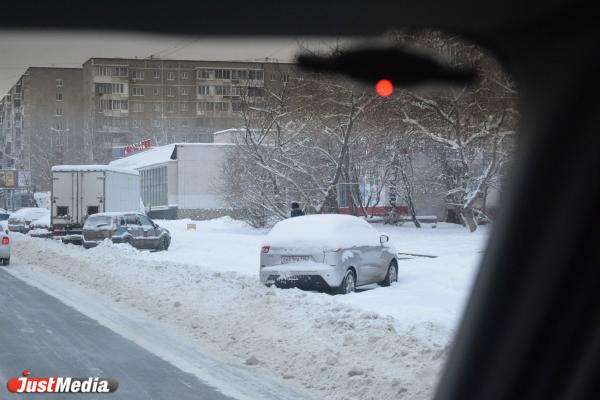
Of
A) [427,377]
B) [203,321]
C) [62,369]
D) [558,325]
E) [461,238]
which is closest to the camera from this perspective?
[558,325]

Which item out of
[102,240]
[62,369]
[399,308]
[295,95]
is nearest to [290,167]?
[295,95]

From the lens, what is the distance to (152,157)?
231ft

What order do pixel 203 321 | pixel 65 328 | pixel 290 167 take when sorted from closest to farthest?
pixel 65 328 < pixel 203 321 < pixel 290 167

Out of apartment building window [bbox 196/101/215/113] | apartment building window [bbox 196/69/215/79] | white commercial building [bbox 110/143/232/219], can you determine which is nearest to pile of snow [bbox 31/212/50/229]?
white commercial building [bbox 110/143/232/219]

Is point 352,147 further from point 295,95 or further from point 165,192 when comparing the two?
point 165,192

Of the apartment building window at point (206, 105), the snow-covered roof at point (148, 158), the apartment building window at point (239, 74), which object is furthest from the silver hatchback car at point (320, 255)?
the snow-covered roof at point (148, 158)

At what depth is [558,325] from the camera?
3.01m

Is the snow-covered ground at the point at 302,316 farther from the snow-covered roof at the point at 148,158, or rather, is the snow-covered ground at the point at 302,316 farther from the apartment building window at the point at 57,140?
the snow-covered roof at the point at 148,158

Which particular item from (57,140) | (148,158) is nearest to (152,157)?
(148,158)

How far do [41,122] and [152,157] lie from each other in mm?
47704

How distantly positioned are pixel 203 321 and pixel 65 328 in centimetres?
211

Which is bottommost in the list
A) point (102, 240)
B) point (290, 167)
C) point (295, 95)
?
point (102, 240)

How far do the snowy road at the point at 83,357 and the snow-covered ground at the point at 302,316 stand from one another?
104 centimetres

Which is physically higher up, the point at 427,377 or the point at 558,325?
the point at 558,325
